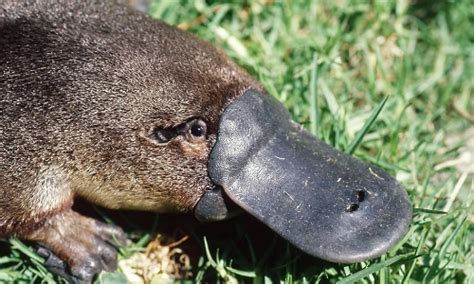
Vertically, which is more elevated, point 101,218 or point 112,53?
point 112,53

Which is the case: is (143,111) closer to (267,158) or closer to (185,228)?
(267,158)

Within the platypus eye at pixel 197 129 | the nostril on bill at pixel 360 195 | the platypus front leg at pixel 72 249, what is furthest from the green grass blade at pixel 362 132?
the platypus front leg at pixel 72 249

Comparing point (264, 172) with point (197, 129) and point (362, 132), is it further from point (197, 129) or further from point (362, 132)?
point (362, 132)

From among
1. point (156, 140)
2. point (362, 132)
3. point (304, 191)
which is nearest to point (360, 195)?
point (304, 191)

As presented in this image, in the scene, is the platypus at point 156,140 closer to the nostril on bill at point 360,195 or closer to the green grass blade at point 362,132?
the nostril on bill at point 360,195

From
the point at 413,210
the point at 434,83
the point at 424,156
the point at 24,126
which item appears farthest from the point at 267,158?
the point at 434,83

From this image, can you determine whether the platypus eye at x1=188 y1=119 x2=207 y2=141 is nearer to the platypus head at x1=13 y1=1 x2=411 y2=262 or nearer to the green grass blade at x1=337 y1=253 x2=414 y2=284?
the platypus head at x1=13 y1=1 x2=411 y2=262

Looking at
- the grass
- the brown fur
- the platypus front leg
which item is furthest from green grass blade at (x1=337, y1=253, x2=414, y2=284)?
the platypus front leg

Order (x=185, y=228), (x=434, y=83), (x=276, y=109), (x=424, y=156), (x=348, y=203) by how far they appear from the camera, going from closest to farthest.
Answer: (x=348, y=203) → (x=276, y=109) → (x=185, y=228) → (x=424, y=156) → (x=434, y=83)
